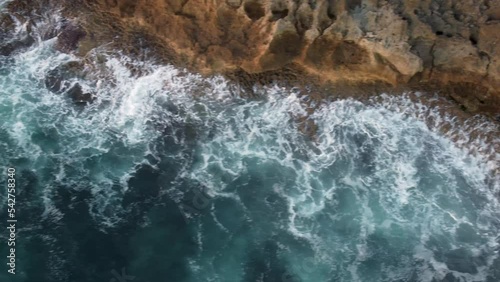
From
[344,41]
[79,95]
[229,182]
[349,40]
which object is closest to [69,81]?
[79,95]

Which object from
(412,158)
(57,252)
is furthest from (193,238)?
(412,158)

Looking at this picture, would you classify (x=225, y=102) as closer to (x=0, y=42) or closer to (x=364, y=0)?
(x=364, y=0)

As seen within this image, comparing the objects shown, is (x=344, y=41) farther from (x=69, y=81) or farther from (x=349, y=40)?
(x=69, y=81)

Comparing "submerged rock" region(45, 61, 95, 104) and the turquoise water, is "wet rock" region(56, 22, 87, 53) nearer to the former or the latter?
the turquoise water

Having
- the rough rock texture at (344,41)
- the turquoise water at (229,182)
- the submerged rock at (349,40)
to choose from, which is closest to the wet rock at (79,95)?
the turquoise water at (229,182)

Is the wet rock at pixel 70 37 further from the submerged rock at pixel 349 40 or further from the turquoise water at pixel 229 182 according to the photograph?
the submerged rock at pixel 349 40

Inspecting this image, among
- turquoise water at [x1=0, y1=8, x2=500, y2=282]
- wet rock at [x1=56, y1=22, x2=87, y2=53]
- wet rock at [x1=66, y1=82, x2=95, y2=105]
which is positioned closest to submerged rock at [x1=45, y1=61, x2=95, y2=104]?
wet rock at [x1=66, y1=82, x2=95, y2=105]
